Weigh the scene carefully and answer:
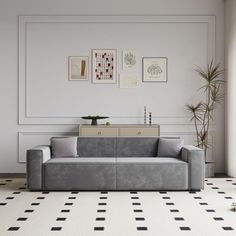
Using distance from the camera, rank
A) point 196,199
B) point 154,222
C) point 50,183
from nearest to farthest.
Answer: point 154,222 < point 196,199 < point 50,183

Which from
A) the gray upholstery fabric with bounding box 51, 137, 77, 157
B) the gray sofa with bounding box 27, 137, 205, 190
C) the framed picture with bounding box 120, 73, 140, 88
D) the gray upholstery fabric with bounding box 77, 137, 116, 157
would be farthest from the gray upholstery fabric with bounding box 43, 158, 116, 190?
the framed picture with bounding box 120, 73, 140, 88

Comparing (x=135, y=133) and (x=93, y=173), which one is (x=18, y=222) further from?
(x=135, y=133)

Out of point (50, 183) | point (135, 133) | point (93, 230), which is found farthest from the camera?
point (135, 133)

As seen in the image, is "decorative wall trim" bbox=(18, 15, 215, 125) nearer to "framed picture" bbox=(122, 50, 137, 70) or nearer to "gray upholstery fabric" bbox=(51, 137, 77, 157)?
"framed picture" bbox=(122, 50, 137, 70)

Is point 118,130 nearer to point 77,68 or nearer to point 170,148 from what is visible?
point 170,148

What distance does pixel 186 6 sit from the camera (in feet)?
25.5

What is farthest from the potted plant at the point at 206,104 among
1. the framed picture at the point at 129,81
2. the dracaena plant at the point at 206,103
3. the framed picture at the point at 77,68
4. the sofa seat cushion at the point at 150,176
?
the framed picture at the point at 77,68

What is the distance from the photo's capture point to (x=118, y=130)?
7375mm

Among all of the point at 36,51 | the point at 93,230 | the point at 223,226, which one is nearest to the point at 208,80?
the point at 36,51

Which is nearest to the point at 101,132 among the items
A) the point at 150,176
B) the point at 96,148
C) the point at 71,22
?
the point at 96,148

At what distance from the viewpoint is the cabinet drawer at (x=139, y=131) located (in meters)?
7.38

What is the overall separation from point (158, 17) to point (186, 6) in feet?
1.81

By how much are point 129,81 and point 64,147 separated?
1920mm

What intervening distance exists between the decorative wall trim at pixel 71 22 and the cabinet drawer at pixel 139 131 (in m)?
0.46
